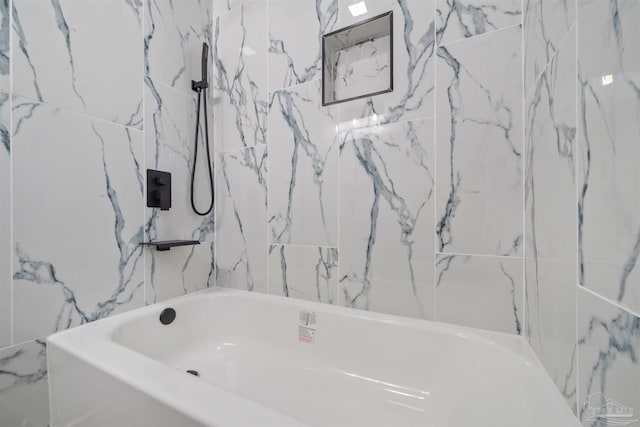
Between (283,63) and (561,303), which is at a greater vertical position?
(283,63)

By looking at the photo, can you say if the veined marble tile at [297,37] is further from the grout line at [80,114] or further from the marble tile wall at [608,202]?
the marble tile wall at [608,202]

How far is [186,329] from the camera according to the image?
1338 mm

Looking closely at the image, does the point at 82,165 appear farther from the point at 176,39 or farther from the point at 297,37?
the point at 297,37

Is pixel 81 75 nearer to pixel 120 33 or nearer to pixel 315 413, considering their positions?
pixel 120 33

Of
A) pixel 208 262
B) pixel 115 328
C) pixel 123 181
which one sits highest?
pixel 123 181

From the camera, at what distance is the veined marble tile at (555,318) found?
1.97ft

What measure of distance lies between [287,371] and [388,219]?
0.79m

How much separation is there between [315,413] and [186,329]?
0.74 meters

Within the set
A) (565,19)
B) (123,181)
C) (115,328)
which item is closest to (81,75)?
(123,181)

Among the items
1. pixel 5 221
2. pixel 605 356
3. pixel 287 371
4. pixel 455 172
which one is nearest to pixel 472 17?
pixel 455 172

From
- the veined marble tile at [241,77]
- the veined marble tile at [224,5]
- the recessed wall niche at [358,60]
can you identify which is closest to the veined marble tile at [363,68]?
the recessed wall niche at [358,60]

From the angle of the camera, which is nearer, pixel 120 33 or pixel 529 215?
Result: pixel 529 215

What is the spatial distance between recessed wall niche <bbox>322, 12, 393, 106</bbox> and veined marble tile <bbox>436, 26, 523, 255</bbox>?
246 mm

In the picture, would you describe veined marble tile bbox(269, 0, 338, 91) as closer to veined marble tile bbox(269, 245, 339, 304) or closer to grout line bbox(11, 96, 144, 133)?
grout line bbox(11, 96, 144, 133)
